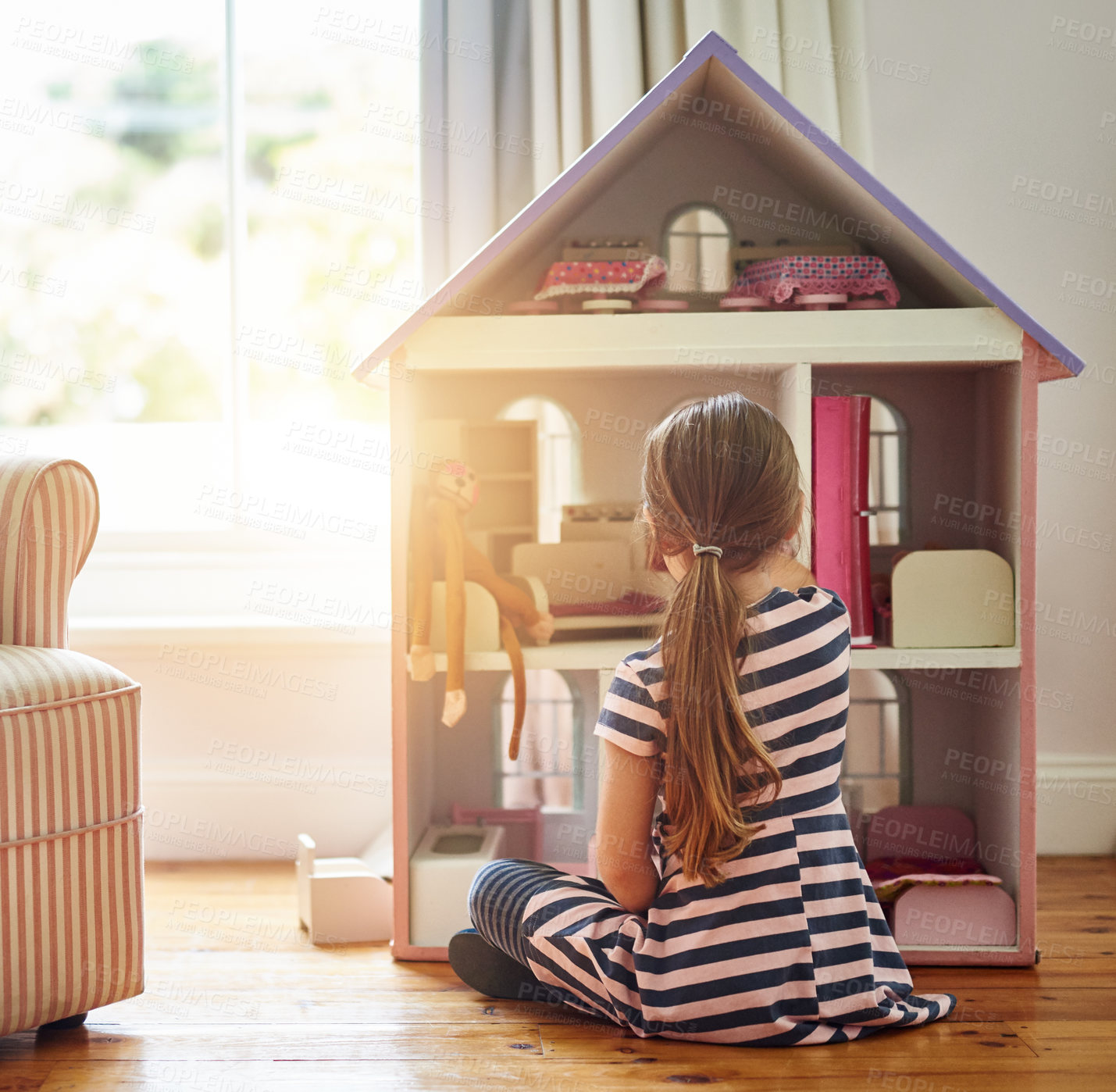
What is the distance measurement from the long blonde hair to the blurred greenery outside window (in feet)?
3.46

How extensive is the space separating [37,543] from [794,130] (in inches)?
41.0

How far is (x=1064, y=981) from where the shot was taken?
4.18 feet

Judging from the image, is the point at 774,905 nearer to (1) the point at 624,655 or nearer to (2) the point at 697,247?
(1) the point at 624,655

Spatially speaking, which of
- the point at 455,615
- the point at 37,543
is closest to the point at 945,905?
the point at 455,615

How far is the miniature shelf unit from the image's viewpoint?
4.31 feet

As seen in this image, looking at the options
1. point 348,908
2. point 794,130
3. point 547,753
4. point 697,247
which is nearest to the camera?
point 794,130

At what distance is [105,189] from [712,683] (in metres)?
1.71

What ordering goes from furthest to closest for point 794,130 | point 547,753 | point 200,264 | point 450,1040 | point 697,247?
point 200,264 < point 547,753 < point 697,247 < point 794,130 < point 450,1040

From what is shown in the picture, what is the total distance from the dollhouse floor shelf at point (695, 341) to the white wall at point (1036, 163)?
61cm

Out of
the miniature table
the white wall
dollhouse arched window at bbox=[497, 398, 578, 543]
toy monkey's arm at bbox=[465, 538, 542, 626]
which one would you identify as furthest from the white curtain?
toy monkey's arm at bbox=[465, 538, 542, 626]

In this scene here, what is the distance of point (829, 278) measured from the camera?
1.39m

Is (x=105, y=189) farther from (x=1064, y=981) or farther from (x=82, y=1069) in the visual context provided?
(x=1064, y=981)

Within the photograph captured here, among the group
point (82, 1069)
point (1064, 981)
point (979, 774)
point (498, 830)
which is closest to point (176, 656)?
point (498, 830)

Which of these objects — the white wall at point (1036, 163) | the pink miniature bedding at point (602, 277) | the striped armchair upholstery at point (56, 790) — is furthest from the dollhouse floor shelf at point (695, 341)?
the white wall at point (1036, 163)
